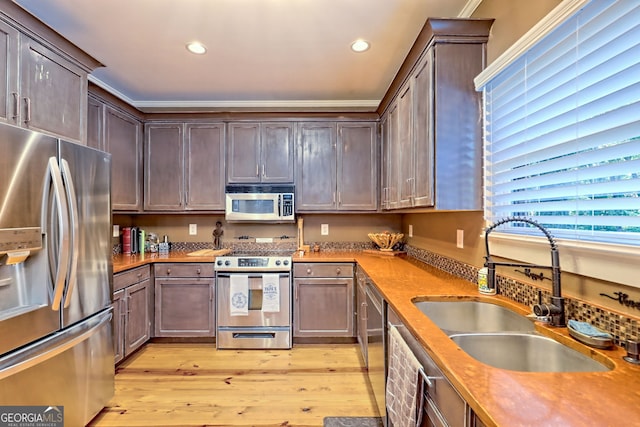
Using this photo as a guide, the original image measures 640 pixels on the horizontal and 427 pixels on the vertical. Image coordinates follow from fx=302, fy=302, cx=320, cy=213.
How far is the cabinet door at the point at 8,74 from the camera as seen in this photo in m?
1.62

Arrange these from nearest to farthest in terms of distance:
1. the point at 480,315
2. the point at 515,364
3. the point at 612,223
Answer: the point at 612,223
the point at 515,364
the point at 480,315

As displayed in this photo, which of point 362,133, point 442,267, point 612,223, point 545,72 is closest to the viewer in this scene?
point 612,223

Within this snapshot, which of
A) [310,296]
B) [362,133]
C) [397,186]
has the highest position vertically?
[362,133]

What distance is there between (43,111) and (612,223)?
113 inches

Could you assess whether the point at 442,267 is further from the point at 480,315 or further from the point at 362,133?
the point at 362,133

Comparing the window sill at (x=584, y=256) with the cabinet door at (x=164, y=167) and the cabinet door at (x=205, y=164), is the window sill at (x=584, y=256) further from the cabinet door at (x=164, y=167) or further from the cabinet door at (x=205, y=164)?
the cabinet door at (x=164, y=167)

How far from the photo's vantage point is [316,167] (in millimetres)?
3436

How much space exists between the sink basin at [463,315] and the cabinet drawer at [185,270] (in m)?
2.22

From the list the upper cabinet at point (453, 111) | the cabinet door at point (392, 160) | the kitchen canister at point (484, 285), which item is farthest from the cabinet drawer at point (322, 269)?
the kitchen canister at point (484, 285)

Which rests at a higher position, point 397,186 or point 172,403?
point 397,186

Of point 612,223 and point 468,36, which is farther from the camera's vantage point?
point 468,36

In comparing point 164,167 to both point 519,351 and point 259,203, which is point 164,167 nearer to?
point 259,203

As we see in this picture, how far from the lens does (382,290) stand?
69.9 inches

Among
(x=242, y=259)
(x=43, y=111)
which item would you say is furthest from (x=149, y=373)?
(x=43, y=111)
